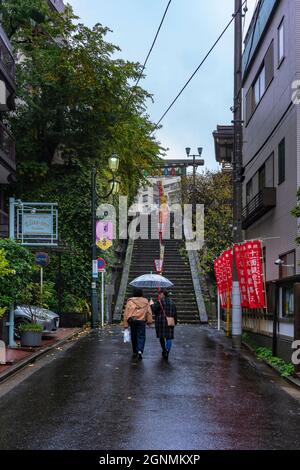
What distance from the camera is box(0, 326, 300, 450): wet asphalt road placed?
278 inches

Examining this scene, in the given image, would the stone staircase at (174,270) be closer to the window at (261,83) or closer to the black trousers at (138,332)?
the window at (261,83)

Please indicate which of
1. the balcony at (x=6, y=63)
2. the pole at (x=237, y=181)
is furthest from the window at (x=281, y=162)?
the balcony at (x=6, y=63)

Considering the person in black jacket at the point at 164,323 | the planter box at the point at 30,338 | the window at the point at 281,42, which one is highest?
the window at the point at 281,42

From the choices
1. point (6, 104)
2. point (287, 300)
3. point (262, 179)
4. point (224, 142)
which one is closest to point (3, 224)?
point (6, 104)

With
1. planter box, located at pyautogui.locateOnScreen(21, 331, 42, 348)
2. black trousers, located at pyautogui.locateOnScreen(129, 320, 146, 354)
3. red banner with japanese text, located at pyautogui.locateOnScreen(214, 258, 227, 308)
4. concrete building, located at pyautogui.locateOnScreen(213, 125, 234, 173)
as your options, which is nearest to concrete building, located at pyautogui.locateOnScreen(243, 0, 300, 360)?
red banner with japanese text, located at pyautogui.locateOnScreen(214, 258, 227, 308)

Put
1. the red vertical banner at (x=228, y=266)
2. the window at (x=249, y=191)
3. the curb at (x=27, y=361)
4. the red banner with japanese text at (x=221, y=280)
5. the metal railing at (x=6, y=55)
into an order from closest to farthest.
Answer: the curb at (x=27, y=361), the red vertical banner at (x=228, y=266), the metal railing at (x=6, y=55), the red banner with japanese text at (x=221, y=280), the window at (x=249, y=191)

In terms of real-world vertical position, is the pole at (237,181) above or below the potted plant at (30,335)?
above

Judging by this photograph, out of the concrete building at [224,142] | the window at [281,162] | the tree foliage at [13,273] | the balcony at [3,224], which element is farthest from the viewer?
the concrete building at [224,142]

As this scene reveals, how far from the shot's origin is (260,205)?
2002 centimetres

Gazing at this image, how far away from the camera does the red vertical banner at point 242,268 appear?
17172mm

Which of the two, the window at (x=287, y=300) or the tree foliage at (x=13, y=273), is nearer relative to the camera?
the window at (x=287, y=300)

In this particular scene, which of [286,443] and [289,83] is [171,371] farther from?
[289,83]

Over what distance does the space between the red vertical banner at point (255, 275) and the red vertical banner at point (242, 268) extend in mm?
302

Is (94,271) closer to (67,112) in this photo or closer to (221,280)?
(221,280)
